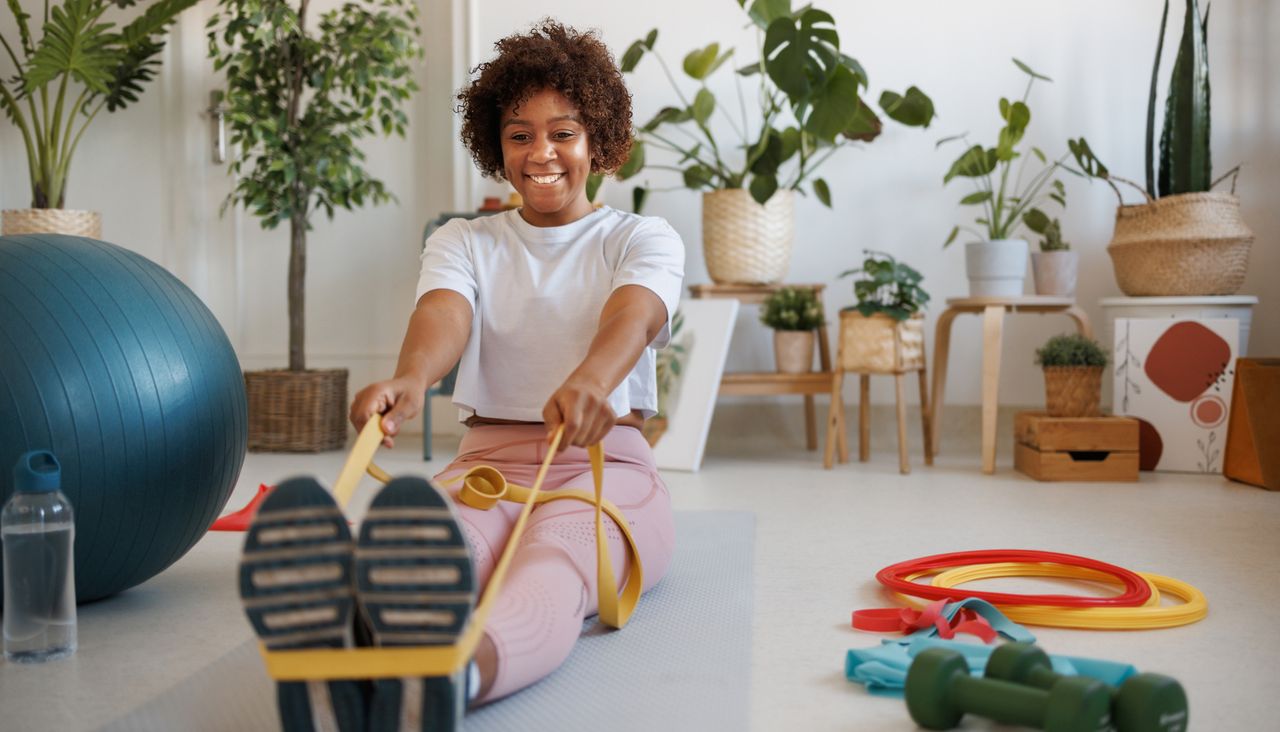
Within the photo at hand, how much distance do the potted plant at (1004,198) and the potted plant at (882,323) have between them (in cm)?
22

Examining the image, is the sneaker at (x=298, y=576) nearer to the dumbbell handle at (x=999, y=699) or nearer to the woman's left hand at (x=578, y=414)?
the woman's left hand at (x=578, y=414)

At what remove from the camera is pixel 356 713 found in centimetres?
106

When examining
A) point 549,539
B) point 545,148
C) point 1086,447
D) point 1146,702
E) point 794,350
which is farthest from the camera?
point 794,350

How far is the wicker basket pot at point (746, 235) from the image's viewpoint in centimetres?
390

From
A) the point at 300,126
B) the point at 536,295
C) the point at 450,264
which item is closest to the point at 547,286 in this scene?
the point at 536,295

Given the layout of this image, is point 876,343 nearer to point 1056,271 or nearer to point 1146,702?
point 1056,271

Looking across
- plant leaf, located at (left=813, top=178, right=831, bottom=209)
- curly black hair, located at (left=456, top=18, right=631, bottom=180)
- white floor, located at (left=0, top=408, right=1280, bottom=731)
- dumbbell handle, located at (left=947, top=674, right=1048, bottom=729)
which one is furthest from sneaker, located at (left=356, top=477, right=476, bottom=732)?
plant leaf, located at (left=813, top=178, right=831, bottom=209)

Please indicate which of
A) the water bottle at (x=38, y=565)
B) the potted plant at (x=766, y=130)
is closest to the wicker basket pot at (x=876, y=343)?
the potted plant at (x=766, y=130)

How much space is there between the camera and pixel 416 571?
3.39 feet

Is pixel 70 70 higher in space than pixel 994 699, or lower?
higher

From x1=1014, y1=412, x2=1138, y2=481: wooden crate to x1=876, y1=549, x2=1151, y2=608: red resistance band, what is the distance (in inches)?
52.9

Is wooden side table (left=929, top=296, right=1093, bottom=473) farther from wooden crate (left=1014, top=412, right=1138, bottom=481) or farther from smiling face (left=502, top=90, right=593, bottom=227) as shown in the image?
smiling face (left=502, top=90, right=593, bottom=227)

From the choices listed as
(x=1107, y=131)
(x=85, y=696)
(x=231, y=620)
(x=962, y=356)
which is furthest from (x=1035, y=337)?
(x=85, y=696)

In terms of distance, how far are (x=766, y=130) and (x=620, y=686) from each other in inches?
110
